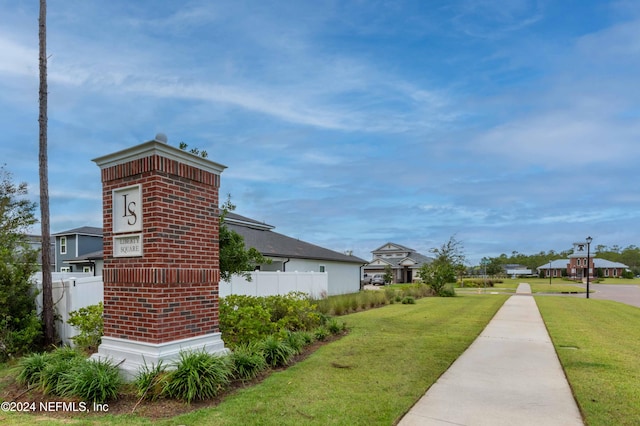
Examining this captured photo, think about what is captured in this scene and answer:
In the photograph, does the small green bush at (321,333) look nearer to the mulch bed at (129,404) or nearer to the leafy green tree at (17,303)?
the mulch bed at (129,404)

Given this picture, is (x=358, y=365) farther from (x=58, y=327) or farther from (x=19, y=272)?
(x=19, y=272)

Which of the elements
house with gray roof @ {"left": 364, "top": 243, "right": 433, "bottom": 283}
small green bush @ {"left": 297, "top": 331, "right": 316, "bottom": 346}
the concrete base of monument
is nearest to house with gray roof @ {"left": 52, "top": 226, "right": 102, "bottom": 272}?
small green bush @ {"left": 297, "top": 331, "right": 316, "bottom": 346}

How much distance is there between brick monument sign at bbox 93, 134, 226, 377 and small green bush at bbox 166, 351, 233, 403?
424mm

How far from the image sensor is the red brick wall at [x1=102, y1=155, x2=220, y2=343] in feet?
18.6

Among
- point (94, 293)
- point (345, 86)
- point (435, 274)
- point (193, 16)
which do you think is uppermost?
point (193, 16)

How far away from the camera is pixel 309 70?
12.4 m

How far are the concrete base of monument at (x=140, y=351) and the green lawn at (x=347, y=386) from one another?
967 millimetres

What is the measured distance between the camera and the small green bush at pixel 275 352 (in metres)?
6.88

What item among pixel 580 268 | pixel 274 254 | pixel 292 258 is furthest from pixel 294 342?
pixel 580 268

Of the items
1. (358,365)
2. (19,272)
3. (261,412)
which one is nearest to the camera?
(261,412)

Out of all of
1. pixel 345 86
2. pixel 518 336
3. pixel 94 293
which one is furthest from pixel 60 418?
pixel 345 86

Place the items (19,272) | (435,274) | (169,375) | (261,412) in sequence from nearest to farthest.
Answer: (261,412) < (169,375) < (19,272) < (435,274)

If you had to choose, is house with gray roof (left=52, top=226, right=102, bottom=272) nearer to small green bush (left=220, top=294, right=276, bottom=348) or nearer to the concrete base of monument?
small green bush (left=220, top=294, right=276, bottom=348)

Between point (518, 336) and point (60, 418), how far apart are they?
9983mm
